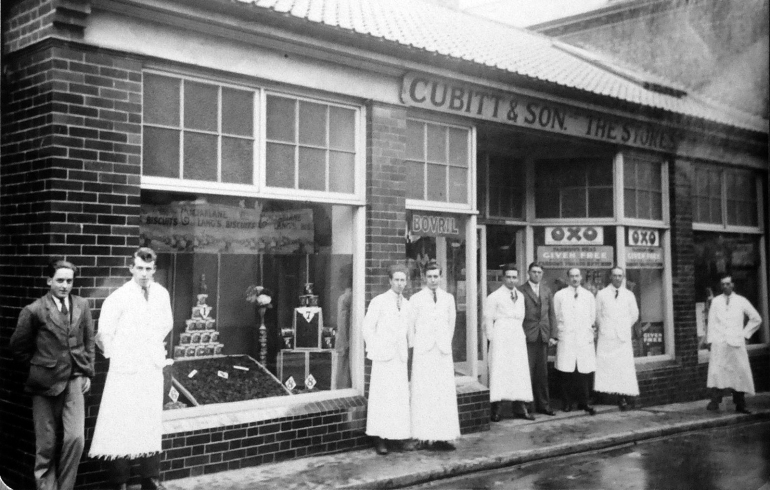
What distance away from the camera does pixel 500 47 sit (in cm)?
1166

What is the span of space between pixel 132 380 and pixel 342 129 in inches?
140

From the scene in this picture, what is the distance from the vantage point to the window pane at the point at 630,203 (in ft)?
37.2

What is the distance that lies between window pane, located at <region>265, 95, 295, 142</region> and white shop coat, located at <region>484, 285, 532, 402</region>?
12.1ft

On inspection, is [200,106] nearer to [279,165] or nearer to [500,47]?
[279,165]

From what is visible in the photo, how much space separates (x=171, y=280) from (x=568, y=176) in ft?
22.1

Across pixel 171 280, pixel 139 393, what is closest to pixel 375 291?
pixel 171 280

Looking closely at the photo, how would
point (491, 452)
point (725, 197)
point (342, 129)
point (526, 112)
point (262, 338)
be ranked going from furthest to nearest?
point (725, 197)
point (526, 112)
point (342, 129)
point (262, 338)
point (491, 452)

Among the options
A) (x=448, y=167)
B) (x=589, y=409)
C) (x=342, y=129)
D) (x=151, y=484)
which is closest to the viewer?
(x=151, y=484)

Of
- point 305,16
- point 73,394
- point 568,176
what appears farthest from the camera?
point 568,176

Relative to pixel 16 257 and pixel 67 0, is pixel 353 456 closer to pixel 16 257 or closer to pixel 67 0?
pixel 16 257

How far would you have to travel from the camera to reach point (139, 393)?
6.00 metres

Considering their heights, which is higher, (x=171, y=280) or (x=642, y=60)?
(x=642, y=60)

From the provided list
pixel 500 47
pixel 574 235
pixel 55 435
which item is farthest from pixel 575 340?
pixel 55 435

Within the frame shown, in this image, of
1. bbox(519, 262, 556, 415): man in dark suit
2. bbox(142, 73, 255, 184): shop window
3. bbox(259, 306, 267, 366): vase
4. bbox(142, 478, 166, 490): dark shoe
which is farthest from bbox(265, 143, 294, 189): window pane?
bbox(519, 262, 556, 415): man in dark suit
